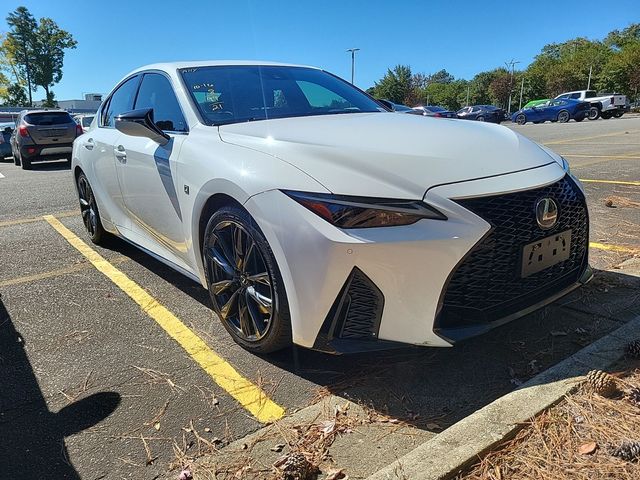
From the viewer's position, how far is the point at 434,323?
215 centimetres

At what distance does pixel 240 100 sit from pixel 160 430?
2.02 metres

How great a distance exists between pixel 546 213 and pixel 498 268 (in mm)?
364

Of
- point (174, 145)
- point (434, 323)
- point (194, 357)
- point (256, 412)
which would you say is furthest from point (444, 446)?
point (174, 145)

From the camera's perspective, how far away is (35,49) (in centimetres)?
6116

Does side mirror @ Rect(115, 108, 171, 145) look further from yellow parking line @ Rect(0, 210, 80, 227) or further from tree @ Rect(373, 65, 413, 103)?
tree @ Rect(373, 65, 413, 103)

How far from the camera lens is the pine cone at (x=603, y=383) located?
214cm

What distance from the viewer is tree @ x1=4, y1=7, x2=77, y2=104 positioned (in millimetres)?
60438

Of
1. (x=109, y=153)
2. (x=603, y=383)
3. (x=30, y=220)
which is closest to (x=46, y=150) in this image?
(x=30, y=220)

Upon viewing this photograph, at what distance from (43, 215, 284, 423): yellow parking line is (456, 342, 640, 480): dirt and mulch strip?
959mm

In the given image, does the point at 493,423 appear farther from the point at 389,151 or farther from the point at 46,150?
the point at 46,150

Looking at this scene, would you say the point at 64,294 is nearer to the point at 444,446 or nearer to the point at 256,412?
the point at 256,412

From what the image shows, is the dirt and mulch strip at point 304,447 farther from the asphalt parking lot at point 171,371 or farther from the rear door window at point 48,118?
the rear door window at point 48,118

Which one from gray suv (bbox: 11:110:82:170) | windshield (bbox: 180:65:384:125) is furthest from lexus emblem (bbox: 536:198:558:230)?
gray suv (bbox: 11:110:82:170)

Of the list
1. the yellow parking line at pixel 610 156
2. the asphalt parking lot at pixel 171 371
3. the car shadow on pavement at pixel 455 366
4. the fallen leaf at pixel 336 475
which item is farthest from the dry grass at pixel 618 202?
the fallen leaf at pixel 336 475
